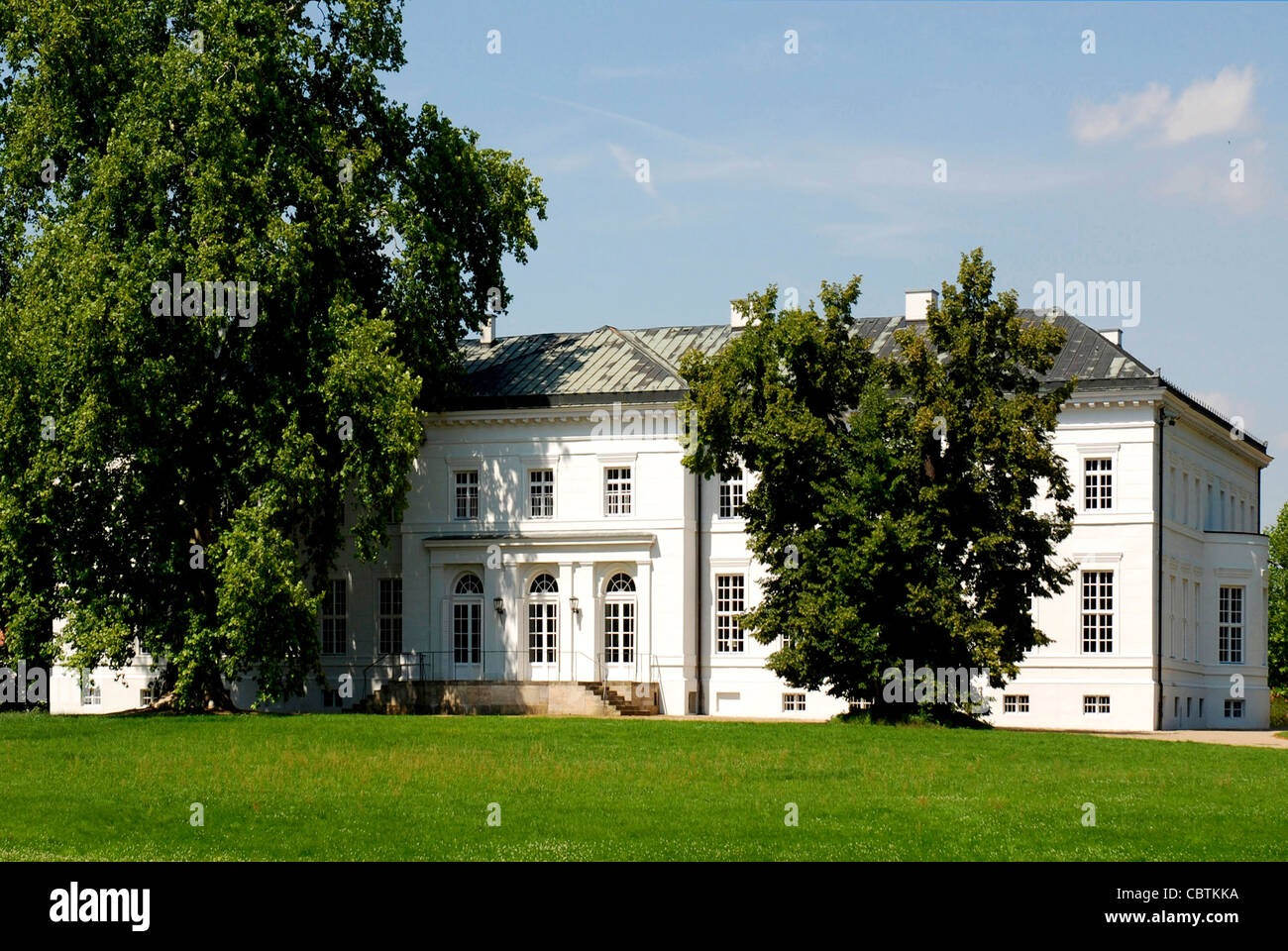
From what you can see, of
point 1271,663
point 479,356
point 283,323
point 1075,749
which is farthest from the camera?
point 1271,663

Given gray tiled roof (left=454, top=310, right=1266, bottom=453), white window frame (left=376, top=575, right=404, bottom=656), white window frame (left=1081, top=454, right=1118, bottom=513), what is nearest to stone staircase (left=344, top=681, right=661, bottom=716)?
white window frame (left=376, top=575, right=404, bottom=656)

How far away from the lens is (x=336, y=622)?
56781 millimetres

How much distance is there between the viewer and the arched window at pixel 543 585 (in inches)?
2147

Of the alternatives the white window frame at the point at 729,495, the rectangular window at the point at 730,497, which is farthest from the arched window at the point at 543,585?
the rectangular window at the point at 730,497

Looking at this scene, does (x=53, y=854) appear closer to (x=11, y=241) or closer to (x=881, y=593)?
(x=881, y=593)

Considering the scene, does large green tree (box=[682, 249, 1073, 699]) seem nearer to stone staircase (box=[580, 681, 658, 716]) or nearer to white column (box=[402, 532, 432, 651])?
stone staircase (box=[580, 681, 658, 716])

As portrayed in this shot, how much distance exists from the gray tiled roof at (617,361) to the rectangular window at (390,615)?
614 centimetres

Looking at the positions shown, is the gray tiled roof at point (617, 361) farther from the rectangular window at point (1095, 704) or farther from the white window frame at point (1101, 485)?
the rectangular window at point (1095, 704)

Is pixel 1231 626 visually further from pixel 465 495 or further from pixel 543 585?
pixel 465 495

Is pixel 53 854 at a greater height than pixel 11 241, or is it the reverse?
pixel 11 241
